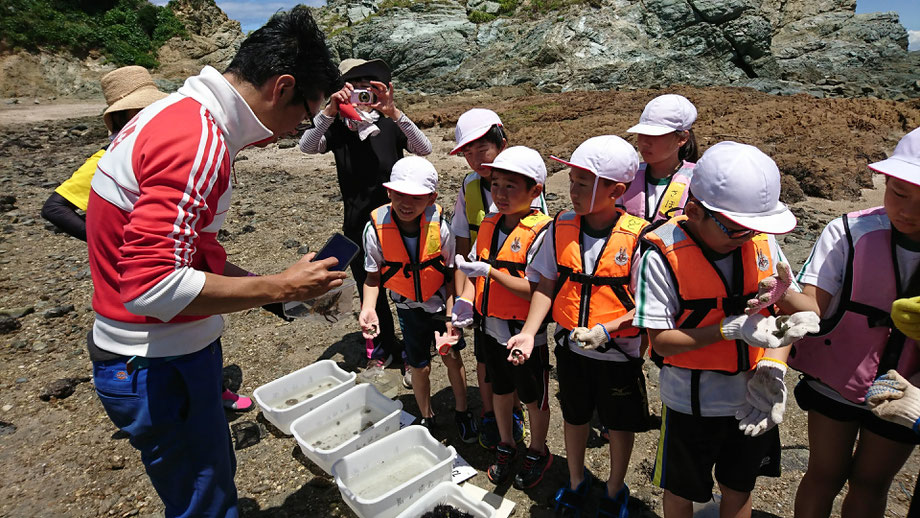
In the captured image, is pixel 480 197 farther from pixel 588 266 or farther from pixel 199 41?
pixel 199 41

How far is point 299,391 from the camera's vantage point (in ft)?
14.6

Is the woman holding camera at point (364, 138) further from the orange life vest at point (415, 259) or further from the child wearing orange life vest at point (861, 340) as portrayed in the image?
the child wearing orange life vest at point (861, 340)

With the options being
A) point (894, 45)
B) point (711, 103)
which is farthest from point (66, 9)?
point (894, 45)

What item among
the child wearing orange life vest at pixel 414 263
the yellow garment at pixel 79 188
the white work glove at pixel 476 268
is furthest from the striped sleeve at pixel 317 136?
the white work glove at pixel 476 268

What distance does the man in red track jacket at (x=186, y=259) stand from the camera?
175 centimetres

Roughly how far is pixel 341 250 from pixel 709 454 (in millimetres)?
2114

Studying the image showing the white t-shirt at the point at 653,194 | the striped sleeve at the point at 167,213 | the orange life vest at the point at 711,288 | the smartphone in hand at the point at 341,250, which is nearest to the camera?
the striped sleeve at the point at 167,213

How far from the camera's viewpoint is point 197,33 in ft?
146

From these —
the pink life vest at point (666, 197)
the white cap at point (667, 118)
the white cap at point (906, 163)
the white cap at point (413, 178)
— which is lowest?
the pink life vest at point (666, 197)

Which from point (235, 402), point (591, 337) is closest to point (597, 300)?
point (591, 337)

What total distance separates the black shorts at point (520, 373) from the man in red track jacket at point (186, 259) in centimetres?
160

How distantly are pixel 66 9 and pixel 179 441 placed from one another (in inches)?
1827

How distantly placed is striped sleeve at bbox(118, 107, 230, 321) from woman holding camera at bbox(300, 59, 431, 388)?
103 inches

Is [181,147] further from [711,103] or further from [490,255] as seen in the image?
[711,103]
